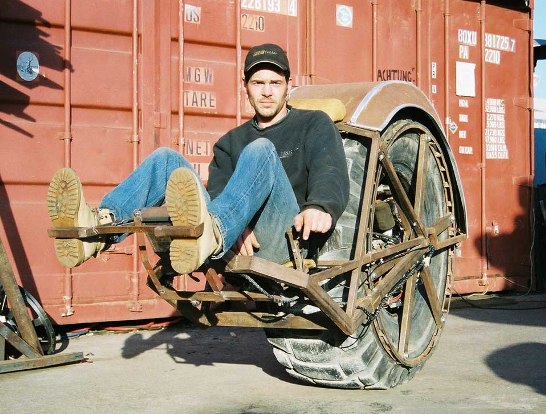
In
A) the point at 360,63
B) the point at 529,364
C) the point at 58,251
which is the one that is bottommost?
the point at 529,364

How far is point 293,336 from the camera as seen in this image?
442 centimetres

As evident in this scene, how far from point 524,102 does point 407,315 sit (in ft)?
16.9

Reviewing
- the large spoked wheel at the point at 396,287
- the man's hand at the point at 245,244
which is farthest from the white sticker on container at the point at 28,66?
the man's hand at the point at 245,244

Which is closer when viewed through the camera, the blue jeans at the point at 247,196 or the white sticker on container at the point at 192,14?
the blue jeans at the point at 247,196

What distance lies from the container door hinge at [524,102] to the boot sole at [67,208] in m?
6.57

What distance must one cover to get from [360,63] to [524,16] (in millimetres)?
2627

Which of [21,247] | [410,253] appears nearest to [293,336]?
[410,253]

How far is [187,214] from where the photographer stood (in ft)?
11.0

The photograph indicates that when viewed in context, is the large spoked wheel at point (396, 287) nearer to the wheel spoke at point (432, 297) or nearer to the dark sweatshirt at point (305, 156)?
the wheel spoke at point (432, 297)

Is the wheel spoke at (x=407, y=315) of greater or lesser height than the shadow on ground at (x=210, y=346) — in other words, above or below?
above

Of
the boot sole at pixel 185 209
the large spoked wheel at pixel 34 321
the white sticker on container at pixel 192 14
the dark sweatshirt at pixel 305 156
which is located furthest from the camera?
the white sticker on container at pixel 192 14

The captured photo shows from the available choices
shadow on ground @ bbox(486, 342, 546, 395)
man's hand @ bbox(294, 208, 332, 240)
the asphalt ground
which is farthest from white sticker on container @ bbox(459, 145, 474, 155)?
man's hand @ bbox(294, 208, 332, 240)

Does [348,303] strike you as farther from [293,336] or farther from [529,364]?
[529,364]

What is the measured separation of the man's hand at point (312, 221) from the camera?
3.72 meters
